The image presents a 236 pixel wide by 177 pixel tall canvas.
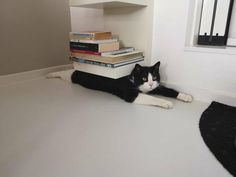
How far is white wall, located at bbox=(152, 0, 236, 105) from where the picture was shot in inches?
41.2

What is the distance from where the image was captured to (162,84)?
1303mm

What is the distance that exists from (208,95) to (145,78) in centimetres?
39

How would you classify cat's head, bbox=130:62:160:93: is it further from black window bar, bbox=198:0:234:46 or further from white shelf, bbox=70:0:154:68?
black window bar, bbox=198:0:234:46

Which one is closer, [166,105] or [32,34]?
[166,105]

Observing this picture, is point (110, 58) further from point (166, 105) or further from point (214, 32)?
point (214, 32)

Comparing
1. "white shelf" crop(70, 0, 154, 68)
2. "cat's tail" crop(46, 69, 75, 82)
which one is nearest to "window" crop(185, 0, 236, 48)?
"white shelf" crop(70, 0, 154, 68)

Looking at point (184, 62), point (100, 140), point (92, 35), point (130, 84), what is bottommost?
point (100, 140)

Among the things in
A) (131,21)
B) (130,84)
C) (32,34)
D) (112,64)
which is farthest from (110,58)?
(32,34)

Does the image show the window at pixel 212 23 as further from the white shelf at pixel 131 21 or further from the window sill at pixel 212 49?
the white shelf at pixel 131 21

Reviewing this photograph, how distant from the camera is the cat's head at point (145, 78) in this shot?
1.11 m

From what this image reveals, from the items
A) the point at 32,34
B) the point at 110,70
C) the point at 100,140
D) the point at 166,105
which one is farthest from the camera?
the point at 32,34

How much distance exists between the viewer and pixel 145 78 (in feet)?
3.64

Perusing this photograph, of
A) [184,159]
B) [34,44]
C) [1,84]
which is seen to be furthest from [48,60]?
[184,159]

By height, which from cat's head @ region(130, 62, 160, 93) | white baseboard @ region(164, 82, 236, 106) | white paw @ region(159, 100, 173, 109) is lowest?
white paw @ region(159, 100, 173, 109)
